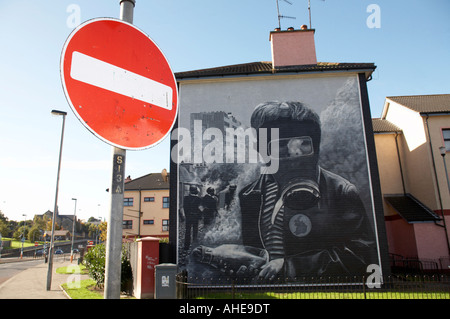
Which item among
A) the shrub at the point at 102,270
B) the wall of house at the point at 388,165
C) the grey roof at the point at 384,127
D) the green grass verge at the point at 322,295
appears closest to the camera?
the green grass verge at the point at 322,295

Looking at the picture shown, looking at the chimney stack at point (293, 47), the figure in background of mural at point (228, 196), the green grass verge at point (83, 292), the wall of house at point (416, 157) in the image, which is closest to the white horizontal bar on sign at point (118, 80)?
the green grass verge at point (83, 292)

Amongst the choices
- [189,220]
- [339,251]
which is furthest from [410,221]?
[189,220]

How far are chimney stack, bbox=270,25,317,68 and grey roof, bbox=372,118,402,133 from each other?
8.18 m

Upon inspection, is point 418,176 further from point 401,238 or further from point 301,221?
point 301,221

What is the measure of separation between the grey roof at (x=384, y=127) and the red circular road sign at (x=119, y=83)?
908 inches

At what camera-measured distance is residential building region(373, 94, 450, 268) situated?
59.5 ft

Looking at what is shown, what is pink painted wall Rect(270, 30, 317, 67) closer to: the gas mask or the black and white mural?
the black and white mural

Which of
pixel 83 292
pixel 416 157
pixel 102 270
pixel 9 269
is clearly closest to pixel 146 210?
pixel 9 269

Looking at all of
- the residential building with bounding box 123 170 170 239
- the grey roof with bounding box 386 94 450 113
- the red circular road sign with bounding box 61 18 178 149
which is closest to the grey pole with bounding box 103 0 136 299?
the red circular road sign with bounding box 61 18 178 149

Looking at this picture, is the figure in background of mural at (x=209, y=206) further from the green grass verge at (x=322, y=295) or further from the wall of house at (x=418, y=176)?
the wall of house at (x=418, y=176)

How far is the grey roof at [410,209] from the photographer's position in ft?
60.2

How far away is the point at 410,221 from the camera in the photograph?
1828 cm

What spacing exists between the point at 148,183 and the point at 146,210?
434 centimetres

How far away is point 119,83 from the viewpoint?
1.84m
